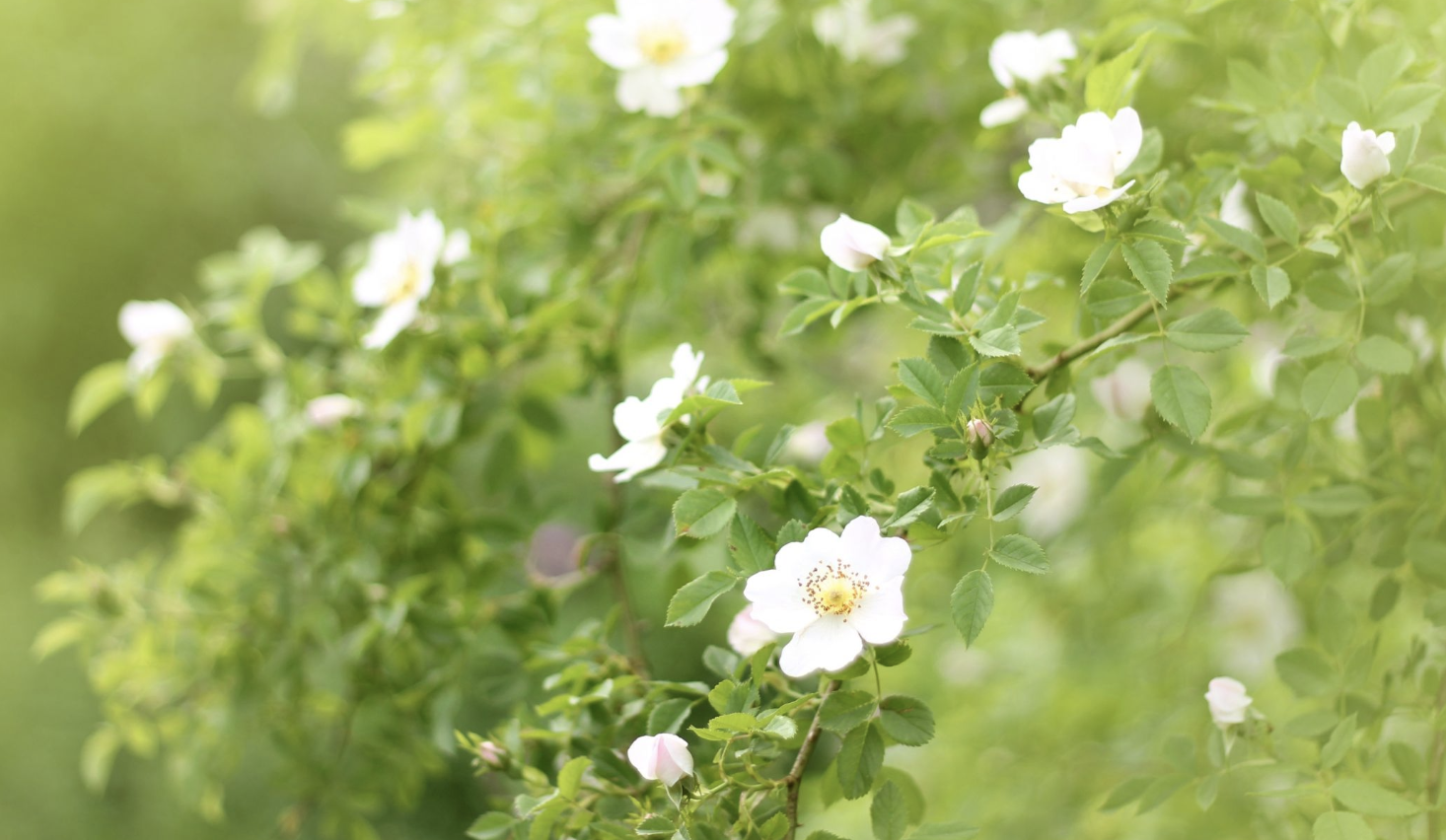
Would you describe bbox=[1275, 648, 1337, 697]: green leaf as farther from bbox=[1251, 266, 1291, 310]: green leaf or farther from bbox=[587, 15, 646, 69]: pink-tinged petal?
bbox=[587, 15, 646, 69]: pink-tinged petal

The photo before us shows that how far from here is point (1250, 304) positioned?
75 centimetres

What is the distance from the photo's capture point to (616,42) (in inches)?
28.2

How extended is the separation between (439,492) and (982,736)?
0.64m

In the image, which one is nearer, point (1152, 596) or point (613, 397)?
point (613, 397)

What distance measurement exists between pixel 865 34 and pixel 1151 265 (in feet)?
1.64

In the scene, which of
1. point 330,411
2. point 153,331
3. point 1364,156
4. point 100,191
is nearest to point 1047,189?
point 1364,156

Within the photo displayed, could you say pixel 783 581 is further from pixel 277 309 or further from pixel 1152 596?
pixel 277 309

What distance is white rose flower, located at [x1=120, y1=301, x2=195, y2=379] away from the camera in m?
0.89

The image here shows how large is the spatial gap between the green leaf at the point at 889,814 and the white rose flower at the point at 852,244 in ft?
0.81

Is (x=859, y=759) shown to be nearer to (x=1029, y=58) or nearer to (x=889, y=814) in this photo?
(x=889, y=814)

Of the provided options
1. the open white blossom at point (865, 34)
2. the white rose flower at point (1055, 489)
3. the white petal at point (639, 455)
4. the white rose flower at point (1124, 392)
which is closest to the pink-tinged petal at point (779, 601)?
the white petal at point (639, 455)

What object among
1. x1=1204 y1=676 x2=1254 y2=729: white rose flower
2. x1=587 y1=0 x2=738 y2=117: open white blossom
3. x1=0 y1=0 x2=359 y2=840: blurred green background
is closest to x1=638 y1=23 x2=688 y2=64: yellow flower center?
x1=587 y1=0 x2=738 y2=117: open white blossom

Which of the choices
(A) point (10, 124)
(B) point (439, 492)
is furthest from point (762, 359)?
(A) point (10, 124)

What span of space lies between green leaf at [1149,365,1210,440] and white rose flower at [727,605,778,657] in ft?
0.73
